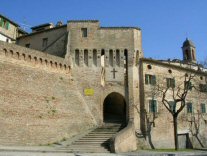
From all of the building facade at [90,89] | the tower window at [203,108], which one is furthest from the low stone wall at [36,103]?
the tower window at [203,108]

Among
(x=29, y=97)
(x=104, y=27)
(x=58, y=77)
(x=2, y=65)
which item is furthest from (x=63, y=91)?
(x=104, y=27)

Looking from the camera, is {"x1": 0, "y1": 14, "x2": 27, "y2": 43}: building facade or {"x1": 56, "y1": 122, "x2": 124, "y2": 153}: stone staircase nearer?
{"x1": 56, "y1": 122, "x2": 124, "y2": 153}: stone staircase

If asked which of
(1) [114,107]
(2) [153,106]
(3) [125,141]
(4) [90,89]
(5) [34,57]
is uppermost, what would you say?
(5) [34,57]

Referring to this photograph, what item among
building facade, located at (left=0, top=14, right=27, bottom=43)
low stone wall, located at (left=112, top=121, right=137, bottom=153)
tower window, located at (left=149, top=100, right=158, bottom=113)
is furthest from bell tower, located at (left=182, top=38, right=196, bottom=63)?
low stone wall, located at (left=112, top=121, right=137, bottom=153)

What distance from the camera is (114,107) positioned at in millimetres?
33062

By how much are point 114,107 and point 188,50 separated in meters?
40.9

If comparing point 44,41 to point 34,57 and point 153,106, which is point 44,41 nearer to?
point 34,57

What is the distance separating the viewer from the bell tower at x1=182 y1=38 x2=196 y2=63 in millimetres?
66500

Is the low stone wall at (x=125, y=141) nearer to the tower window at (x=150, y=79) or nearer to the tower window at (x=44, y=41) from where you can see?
the tower window at (x=150, y=79)

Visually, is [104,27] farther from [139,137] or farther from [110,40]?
[139,137]

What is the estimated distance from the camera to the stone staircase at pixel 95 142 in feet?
69.4

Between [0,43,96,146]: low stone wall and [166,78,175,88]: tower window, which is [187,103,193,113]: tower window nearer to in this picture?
[166,78,175,88]: tower window

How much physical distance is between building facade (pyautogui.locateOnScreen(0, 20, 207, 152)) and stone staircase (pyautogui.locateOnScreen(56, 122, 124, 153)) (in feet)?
3.71

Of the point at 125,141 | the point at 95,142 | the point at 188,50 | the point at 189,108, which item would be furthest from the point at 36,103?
the point at 188,50
